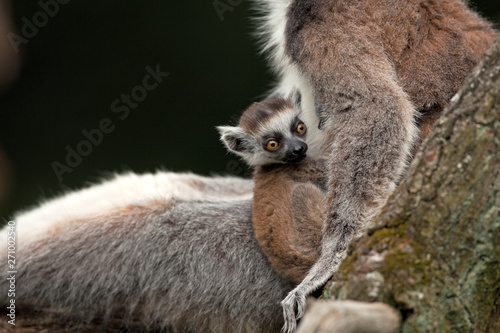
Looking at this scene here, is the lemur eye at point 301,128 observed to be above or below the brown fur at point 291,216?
above

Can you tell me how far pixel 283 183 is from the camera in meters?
4.83

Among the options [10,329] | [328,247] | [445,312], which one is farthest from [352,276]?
[10,329]

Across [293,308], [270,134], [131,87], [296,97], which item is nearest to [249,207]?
[270,134]

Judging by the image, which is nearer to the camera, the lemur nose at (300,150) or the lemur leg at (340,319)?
the lemur leg at (340,319)

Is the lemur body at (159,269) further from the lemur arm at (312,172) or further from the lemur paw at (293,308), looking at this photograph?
the lemur paw at (293,308)

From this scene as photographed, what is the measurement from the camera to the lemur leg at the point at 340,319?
247cm

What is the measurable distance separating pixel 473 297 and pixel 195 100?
9050 millimetres

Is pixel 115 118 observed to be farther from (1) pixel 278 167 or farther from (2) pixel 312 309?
(2) pixel 312 309

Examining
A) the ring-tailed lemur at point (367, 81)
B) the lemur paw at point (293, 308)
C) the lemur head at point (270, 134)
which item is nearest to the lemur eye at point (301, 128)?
the lemur head at point (270, 134)

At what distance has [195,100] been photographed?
38.3ft

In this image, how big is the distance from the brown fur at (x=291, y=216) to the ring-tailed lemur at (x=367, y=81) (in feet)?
0.97

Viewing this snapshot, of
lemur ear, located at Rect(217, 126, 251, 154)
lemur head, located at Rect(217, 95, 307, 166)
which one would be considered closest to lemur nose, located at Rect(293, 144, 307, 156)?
lemur head, located at Rect(217, 95, 307, 166)

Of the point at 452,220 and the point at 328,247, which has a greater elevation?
the point at 452,220

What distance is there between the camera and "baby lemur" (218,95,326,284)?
15.0 ft
